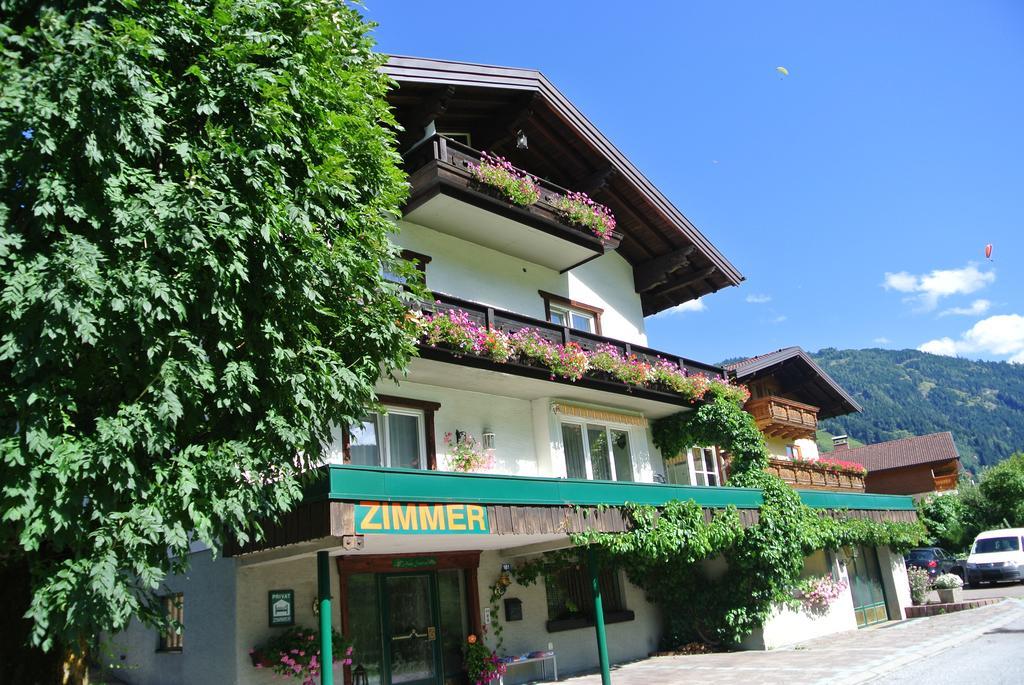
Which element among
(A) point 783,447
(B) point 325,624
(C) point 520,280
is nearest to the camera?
(B) point 325,624

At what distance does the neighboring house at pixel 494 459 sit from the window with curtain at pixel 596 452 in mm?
51

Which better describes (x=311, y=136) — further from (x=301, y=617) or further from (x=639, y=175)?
(x=639, y=175)

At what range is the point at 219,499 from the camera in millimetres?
7199

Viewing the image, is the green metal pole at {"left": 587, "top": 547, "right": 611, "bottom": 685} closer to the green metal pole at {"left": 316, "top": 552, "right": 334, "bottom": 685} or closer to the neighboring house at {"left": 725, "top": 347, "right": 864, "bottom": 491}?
the green metal pole at {"left": 316, "top": 552, "right": 334, "bottom": 685}

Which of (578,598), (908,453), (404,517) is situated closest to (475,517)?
(404,517)

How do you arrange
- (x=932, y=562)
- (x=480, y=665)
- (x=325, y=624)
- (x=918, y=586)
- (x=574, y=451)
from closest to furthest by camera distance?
(x=325, y=624) → (x=480, y=665) → (x=574, y=451) → (x=918, y=586) → (x=932, y=562)

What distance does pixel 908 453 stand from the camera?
5019 cm

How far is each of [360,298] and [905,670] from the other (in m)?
10.7

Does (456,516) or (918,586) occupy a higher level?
(456,516)

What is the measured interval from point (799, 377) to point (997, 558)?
33.4 feet

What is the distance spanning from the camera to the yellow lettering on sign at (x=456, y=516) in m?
10.5

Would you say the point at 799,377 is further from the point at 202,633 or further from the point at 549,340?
the point at 202,633

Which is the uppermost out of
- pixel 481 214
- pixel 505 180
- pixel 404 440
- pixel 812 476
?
pixel 505 180

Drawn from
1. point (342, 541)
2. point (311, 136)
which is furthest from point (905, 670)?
point (311, 136)
